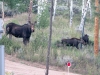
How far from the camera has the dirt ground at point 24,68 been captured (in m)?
16.5

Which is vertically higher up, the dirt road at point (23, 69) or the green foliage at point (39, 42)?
the green foliage at point (39, 42)

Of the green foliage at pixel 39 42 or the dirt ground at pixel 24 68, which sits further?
the green foliage at pixel 39 42

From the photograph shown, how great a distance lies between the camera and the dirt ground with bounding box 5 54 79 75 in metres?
16.5

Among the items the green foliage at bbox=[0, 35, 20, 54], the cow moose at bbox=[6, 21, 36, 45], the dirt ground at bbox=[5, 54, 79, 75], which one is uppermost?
the cow moose at bbox=[6, 21, 36, 45]

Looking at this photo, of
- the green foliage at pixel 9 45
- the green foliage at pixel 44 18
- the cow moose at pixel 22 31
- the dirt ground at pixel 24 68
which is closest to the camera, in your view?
the dirt ground at pixel 24 68

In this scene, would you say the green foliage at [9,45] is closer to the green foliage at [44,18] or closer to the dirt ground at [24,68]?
the dirt ground at [24,68]

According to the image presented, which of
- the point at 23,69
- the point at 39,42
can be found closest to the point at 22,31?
the point at 39,42

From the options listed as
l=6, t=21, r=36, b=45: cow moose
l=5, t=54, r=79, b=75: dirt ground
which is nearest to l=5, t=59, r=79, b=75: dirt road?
l=5, t=54, r=79, b=75: dirt ground

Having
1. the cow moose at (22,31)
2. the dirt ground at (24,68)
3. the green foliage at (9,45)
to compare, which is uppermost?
the cow moose at (22,31)

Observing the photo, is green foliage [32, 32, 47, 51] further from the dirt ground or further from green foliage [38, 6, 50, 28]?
green foliage [38, 6, 50, 28]

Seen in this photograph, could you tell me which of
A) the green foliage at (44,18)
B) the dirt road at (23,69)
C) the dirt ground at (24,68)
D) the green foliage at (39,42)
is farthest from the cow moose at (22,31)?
the dirt road at (23,69)

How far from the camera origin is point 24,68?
17391mm

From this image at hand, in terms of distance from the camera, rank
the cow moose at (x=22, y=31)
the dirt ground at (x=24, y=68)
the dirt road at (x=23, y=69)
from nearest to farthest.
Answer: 1. the dirt road at (x=23, y=69)
2. the dirt ground at (x=24, y=68)
3. the cow moose at (x=22, y=31)

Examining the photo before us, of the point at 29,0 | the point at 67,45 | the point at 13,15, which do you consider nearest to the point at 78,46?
the point at 67,45
